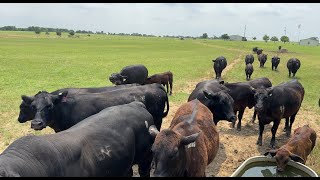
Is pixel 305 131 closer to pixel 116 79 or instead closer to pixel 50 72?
pixel 116 79

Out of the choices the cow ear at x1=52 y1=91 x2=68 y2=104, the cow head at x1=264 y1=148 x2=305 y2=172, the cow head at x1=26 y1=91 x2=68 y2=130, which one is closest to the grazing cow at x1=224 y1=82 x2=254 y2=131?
the cow head at x1=264 y1=148 x2=305 y2=172

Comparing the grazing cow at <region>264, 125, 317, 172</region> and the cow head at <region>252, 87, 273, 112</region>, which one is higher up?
the cow head at <region>252, 87, 273, 112</region>

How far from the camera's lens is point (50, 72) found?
2620 centimetres

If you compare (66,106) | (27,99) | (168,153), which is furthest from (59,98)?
(168,153)

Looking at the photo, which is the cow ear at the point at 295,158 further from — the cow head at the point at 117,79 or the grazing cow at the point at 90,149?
the cow head at the point at 117,79

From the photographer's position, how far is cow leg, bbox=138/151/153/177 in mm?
6525

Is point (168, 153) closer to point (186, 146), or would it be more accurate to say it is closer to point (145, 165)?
point (186, 146)

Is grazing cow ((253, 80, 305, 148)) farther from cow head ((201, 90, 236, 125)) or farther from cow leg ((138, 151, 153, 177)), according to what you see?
cow leg ((138, 151, 153, 177))

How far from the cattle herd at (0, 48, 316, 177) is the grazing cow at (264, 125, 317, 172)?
0.02m

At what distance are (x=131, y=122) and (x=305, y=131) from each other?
16.7 feet

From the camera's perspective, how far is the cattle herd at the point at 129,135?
432cm

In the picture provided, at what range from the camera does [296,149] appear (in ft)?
24.6

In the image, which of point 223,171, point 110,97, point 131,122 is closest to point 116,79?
point 110,97

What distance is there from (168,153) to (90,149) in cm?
141
